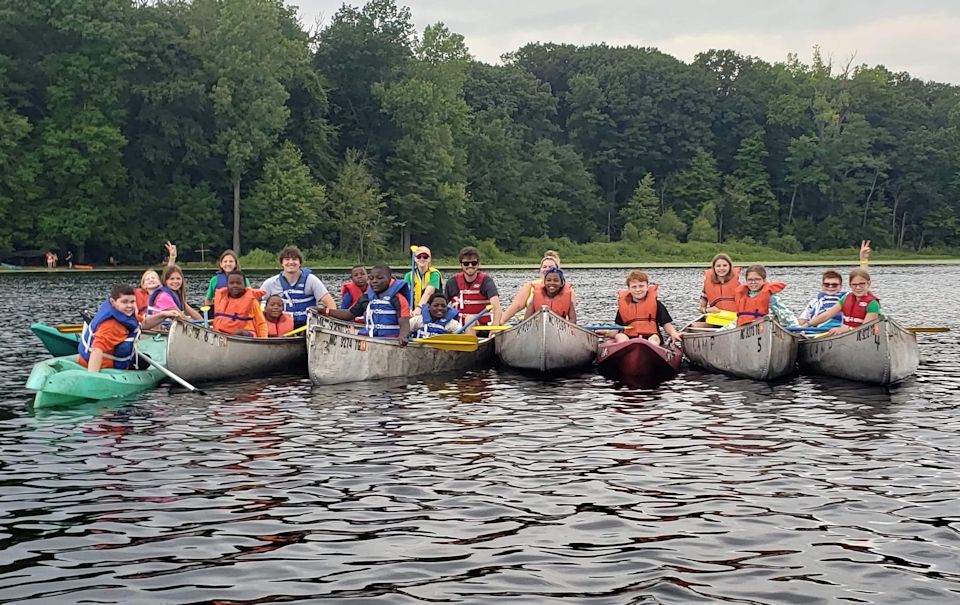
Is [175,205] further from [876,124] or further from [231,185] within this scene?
[876,124]

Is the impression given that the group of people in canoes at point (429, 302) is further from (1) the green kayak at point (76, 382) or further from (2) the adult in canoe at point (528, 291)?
(1) the green kayak at point (76, 382)

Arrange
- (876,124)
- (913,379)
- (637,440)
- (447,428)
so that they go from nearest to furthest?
(637,440)
(447,428)
(913,379)
(876,124)

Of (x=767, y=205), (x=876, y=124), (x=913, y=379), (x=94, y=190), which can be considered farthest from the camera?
(x=876, y=124)

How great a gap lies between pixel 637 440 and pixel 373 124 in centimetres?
5732

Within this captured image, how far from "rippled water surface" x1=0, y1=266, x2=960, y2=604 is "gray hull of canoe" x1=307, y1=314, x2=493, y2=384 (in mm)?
422

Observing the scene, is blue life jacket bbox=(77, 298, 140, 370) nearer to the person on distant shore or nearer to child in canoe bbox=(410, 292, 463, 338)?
the person on distant shore

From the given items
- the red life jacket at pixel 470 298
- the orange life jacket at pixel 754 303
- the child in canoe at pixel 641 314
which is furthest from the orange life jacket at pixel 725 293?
the red life jacket at pixel 470 298

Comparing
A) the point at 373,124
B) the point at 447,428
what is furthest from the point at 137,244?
the point at 447,428

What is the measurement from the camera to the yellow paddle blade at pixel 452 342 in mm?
14562

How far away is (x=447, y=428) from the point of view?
10711 mm

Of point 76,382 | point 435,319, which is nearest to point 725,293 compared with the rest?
point 435,319

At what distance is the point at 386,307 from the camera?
14.4 metres

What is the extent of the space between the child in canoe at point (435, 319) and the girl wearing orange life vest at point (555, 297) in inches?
45.6

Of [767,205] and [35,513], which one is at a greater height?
[767,205]
